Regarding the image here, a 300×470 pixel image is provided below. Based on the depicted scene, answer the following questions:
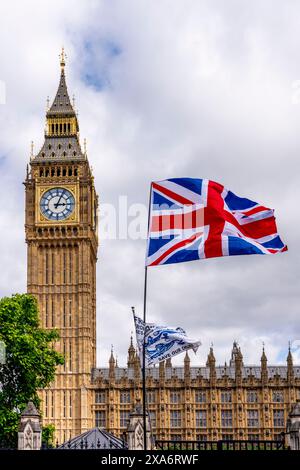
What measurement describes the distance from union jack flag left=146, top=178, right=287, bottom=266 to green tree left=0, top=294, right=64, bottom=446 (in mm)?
31825

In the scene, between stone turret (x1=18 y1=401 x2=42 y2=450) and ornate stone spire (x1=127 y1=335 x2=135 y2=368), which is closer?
stone turret (x1=18 y1=401 x2=42 y2=450)

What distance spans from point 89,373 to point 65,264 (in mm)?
11909

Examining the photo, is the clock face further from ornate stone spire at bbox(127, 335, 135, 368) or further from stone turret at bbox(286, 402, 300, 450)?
stone turret at bbox(286, 402, 300, 450)

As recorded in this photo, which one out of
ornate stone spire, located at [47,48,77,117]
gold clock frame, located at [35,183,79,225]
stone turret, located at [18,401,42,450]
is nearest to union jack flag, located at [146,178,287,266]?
stone turret, located at [18,401,42,450]

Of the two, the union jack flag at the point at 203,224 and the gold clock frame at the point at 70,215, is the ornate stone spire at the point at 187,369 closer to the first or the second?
the gold clock frame at the point at 70,215

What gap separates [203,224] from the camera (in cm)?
2170

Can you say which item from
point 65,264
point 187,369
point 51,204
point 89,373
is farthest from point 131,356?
point 51,204

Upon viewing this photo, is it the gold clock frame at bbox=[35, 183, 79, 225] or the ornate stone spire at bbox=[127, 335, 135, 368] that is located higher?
the gold clock frame at bbox=[35, 183, 79, 225]

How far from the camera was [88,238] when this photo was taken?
93.6 m

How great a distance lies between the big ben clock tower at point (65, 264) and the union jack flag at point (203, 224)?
230 feet

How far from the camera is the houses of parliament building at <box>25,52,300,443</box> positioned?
297ft

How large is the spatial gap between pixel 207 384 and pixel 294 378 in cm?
921

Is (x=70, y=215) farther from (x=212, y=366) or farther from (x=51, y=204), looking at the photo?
(x=212, y=366)

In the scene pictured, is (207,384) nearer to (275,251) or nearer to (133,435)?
(133,435)
